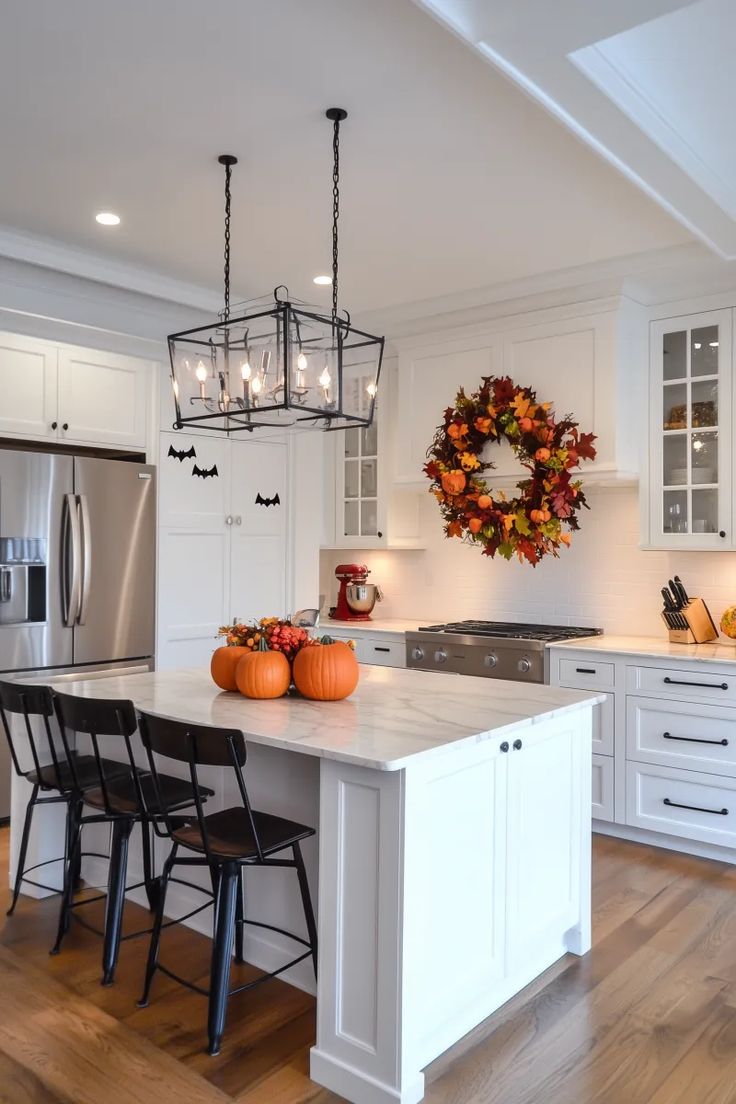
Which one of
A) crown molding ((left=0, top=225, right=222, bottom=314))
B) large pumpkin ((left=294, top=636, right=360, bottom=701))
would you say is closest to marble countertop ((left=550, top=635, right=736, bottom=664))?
large pumpkin ((left=294, top=636, right=360, bottom=701))

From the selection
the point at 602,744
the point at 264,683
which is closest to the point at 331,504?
the point at 602,744

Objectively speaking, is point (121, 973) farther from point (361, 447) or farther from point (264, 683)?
point (361, 447)

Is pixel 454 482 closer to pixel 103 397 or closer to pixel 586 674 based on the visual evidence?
pixel 586 674

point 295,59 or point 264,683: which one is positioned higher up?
point 295,59

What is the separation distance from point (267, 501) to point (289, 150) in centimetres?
259

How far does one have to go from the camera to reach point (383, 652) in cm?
505

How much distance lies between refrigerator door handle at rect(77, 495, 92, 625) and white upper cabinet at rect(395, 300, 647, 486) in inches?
73.0

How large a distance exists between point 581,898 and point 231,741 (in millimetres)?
1420

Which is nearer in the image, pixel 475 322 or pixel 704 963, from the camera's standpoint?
pixel 704 963

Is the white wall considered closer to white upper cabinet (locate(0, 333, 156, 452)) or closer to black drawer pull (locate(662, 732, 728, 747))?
black drawer pull (locate(662, 732, 728, 747))

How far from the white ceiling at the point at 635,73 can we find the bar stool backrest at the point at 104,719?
198cm

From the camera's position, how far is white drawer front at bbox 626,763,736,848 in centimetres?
379

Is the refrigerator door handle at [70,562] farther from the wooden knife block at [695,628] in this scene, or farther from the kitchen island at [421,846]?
the wooden knife block at [695,628]

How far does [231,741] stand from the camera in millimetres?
2205
